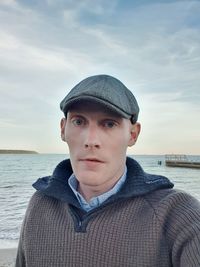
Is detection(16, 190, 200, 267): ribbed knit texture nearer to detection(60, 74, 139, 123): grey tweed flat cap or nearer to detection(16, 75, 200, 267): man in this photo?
detection(16, 75, 200, 267): man

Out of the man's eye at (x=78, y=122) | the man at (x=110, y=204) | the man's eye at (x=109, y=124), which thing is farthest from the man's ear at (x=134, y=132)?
the man's eye at (x=78, y=122)

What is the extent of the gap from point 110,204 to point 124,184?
5.1 inches

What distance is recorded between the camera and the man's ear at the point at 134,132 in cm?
194

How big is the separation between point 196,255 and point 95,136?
675 millimetres

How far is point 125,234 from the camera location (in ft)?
5.88

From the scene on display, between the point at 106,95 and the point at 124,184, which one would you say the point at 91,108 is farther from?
the point at 124,184

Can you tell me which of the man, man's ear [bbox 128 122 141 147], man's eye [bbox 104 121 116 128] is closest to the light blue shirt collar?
the man

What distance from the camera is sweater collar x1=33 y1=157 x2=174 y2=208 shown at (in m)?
1.87

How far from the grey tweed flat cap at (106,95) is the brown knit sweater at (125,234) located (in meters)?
0.36

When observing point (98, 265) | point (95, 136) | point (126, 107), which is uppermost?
point (126, 107)

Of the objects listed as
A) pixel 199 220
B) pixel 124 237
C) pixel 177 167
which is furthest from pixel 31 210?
pixel 177 167

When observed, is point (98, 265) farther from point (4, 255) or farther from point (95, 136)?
point (4, 255)

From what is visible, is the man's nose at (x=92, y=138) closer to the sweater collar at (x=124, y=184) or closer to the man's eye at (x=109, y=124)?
the man's eye at (x=109, y=124)

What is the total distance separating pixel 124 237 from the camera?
70.4 inches
